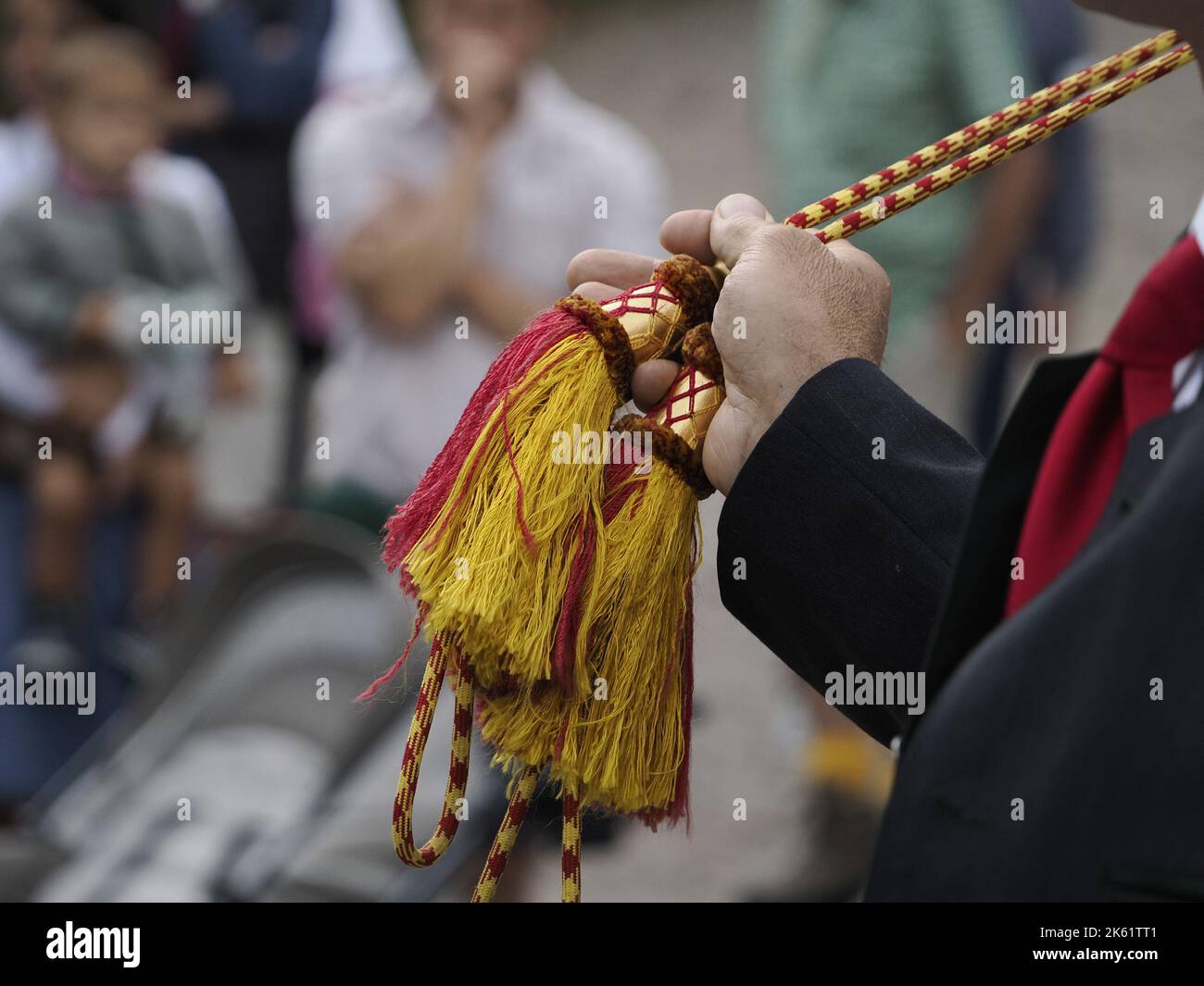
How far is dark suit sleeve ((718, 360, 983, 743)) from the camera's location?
1.10m

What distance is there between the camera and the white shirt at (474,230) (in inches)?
123

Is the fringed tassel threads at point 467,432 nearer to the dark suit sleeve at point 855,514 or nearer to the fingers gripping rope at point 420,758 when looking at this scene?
the fingers gripping rope at point 420,758

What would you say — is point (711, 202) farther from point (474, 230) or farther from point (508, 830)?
point (508, 830)

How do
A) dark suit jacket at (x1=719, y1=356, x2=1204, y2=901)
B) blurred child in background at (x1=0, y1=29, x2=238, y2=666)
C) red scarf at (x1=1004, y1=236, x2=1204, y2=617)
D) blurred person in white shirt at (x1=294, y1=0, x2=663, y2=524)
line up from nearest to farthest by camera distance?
dark suit jacket at (x1=719, y1=356, x2=1204, y2=901) → red scarf at (x1=1004, y1=236, x2=1204, y2=617) → blurred person in white shirt at (x1=294, y1=0, x2=663, y2=524) → blurred child in background at (x1=0, y1=29, x2=238, y2=666)

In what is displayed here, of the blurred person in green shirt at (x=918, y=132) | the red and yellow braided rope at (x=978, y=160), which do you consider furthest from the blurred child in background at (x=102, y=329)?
the red and yellow braided rope at (x=978, y=160)

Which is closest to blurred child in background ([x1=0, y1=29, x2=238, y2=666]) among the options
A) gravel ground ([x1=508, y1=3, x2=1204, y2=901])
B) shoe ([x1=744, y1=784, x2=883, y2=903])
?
gravel ground ([x1=508, y1=3, x2=1204, y2=901])

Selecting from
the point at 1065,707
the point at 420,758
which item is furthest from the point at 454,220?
the point at 1065,707

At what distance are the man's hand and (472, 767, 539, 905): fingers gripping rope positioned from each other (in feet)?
0.88

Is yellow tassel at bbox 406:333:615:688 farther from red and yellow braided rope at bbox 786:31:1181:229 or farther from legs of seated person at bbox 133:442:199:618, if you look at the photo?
legs of seated person at bbox 133:442:199:618

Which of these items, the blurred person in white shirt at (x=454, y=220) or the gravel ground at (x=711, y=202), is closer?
the blurred person in white shirt at (x=454, y=220)

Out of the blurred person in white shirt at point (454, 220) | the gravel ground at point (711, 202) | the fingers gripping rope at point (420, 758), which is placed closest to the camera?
the fingers gripping rope at point (420, 758)

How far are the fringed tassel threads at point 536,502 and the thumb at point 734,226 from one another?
3cm

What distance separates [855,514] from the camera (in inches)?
43.6
